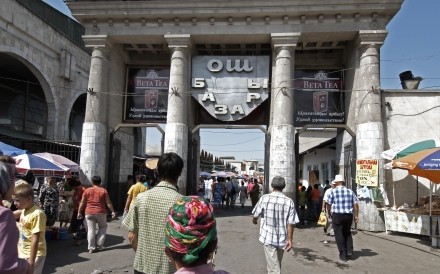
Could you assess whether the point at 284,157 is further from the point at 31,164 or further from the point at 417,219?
the point at 31,164

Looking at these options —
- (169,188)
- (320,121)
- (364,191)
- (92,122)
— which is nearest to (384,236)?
(364,191)

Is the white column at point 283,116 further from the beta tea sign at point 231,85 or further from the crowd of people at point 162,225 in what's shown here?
the crowd of people at point 162,225

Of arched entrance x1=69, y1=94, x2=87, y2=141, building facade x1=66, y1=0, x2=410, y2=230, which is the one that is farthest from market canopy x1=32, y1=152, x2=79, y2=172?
arched entrance x1=69, y1=94, x2=87, y2=141

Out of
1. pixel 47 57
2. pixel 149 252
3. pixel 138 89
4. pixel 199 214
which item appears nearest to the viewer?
pixel 199 214

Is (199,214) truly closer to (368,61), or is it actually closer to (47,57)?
(368,61)

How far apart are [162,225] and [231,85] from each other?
12296mm

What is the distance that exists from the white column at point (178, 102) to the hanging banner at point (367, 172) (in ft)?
20.7

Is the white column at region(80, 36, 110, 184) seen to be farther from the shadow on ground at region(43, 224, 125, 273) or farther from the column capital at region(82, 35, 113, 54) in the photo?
the shadow on ground at region(43, 224, 125, 273)

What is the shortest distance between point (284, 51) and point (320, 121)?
322 centimetres

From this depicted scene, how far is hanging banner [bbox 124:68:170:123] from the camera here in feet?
52.7

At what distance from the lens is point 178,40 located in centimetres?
1467

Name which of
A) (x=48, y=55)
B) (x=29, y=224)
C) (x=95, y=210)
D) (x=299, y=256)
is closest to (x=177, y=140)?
(x=95, y=210)

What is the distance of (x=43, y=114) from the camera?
2334 cm

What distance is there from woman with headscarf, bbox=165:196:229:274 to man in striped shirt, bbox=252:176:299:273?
366cm
